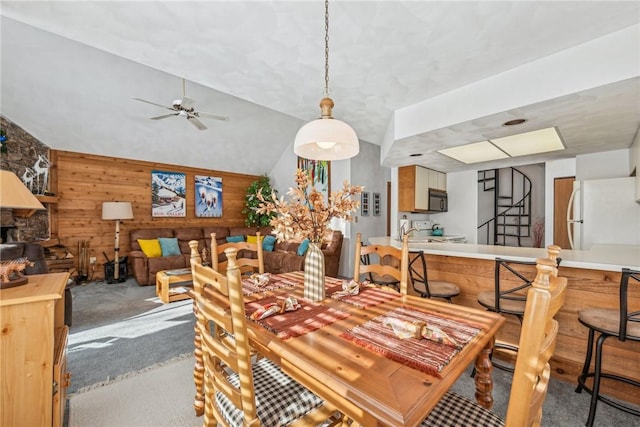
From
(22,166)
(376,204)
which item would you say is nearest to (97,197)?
(22,166)

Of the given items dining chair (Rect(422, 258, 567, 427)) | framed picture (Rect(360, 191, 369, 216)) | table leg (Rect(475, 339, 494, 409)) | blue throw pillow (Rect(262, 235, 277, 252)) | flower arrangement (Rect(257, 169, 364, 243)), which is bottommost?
table leg (Rect(475, 339, 494, 409))

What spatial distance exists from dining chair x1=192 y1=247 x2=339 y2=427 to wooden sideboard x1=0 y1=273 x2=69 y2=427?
720 mm

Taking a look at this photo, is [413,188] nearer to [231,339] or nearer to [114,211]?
[231,339]

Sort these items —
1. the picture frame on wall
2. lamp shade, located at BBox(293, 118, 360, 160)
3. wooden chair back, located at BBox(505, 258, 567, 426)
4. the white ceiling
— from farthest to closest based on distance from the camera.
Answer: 1. the picture frame on wall
2. the white ceiling
3. lamp shade, located at BBox(293, 118, 360, 160)
4. wooden chair back, located at BBox(505, 258, 567, 426)

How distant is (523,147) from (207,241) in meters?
5.93

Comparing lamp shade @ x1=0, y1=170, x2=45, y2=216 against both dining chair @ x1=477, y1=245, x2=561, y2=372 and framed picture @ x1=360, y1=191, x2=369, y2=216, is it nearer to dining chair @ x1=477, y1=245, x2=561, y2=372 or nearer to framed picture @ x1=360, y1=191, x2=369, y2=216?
dining chair @ x1=477, y1=245, x2=561, y2=372

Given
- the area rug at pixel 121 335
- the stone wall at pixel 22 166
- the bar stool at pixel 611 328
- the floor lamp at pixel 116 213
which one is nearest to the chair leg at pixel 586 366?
the bar stool at pixel 611 328

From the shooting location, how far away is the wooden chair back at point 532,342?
690 millimetres

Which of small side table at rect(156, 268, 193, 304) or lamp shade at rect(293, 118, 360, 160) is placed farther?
small side table at rect(156, 268, 193, 304)

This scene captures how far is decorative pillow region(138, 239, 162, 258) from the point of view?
5145 mm

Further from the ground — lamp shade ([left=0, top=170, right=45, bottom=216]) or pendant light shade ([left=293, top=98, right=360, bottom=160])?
pendant light shade ([left=293, top=98, right=360, bottom=160])

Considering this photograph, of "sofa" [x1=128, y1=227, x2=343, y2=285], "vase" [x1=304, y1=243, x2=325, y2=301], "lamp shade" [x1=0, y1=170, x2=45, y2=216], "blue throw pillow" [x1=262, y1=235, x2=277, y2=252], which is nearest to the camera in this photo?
"lamp shade" [x1=0, y1=170, x2=45, y2=216]

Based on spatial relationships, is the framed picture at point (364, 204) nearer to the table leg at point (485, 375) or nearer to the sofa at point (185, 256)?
the sofa at point (185, 256)

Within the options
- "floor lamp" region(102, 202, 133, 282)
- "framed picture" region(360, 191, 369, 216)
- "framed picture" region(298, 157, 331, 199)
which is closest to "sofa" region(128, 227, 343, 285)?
"floor lamp" region(102, 202, 133, 282)
